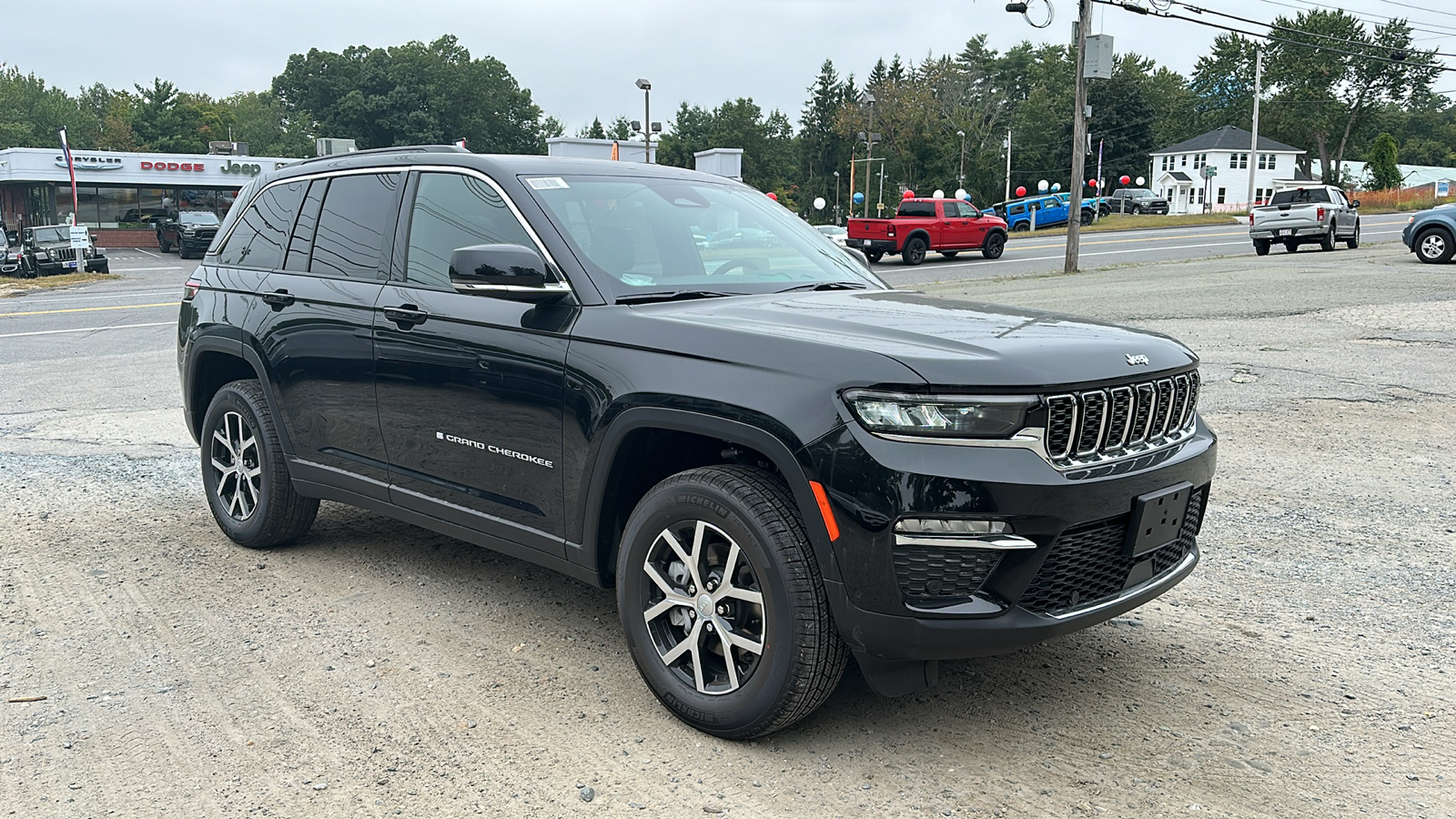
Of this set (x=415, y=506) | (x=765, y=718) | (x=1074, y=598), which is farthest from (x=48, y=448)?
(x=1074, y=598)

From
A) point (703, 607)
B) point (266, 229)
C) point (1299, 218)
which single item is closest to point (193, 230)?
point (1299, 218)

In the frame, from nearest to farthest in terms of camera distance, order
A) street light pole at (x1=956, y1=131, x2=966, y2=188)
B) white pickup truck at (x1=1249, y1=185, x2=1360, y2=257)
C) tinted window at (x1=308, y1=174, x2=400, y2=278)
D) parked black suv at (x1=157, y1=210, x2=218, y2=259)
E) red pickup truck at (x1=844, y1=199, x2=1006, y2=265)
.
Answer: tinted window at (x1=308, y1=174, x2=400, y2=278) < white pickup truck at (x1=1249, y1=185, x2=1360, y2=257) < red pickup truck at (x1=844, y1=199, x2=1006, y2=265) < parked black suv at (x1=157, y1=210, x2=218, y2=259) < street light pole at (x1=956, y1=131, x2=966, y2=188)

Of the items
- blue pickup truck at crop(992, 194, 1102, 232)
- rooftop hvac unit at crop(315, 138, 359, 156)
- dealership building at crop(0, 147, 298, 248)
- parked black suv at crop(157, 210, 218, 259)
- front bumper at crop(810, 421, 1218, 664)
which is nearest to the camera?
front bumper at crop(810, 421, 1218, 664)

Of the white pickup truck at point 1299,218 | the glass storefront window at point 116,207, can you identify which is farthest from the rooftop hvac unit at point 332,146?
the glass storefront window at point 116,207

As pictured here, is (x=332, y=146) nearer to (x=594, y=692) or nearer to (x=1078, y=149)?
(x=594, y=692)

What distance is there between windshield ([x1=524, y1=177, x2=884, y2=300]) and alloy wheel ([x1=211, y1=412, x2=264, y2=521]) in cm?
215

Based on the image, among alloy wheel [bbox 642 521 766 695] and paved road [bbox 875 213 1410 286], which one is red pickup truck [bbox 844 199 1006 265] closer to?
paved road [bbox 875 213 1410 286]

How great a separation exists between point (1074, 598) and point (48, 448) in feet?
23.7

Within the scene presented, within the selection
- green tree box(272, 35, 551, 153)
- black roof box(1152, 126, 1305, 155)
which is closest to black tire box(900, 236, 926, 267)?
black roof box(1152, 126, 1305, 155)

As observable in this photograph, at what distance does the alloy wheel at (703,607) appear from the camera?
10.4 ft

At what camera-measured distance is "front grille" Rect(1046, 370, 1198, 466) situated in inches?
116

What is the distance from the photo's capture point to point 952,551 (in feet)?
9.25

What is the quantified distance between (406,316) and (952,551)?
7.92 feet

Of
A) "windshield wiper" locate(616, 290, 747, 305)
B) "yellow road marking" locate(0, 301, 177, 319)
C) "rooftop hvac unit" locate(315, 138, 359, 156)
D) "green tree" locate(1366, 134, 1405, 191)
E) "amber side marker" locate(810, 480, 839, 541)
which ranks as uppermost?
"green tree" locate(1366, 134, 1405, 191)
